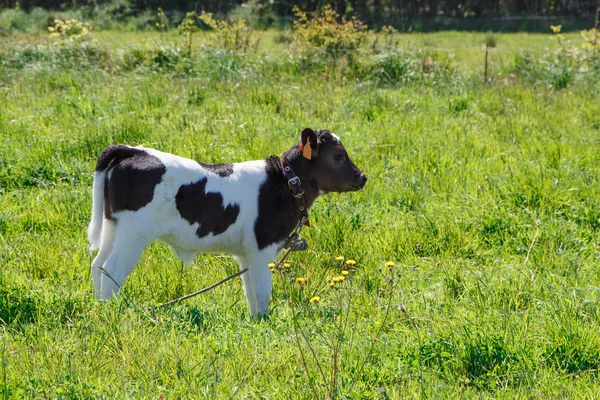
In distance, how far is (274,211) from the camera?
495 cm

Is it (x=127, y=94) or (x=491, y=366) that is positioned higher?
(x=127, y=94)

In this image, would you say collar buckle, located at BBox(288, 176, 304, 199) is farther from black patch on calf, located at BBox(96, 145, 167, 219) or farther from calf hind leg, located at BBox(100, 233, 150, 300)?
calf hind leg, located at BBox(100, 233, 150, 300)

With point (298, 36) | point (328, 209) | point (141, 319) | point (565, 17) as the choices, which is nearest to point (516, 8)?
point (565, 17)

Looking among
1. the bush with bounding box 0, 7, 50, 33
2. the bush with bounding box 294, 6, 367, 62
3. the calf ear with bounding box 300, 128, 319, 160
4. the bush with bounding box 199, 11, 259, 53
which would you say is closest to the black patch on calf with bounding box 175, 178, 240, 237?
the calf ear with bounding box 300, 128, 319, 160

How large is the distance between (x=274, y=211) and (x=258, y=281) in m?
0.53

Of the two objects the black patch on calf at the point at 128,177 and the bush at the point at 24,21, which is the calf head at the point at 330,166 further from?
the bush at the point at 24,21

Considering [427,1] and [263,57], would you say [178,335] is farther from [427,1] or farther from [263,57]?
[427,1]

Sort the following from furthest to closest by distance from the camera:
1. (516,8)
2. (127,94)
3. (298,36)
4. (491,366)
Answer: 1. (516,8)
2. (298,36)
3. (127,94)
4. (491,366)

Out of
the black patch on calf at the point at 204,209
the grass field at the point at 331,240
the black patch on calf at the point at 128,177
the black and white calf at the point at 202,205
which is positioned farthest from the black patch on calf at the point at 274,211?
the black patch on calf at the point at 128,177

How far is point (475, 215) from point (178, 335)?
353 cm

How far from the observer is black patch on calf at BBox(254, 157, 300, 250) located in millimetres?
4859

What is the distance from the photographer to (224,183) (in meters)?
4.79

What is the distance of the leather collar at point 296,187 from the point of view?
4.97 meters

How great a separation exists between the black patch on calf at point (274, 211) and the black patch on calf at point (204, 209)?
20 centimetres
